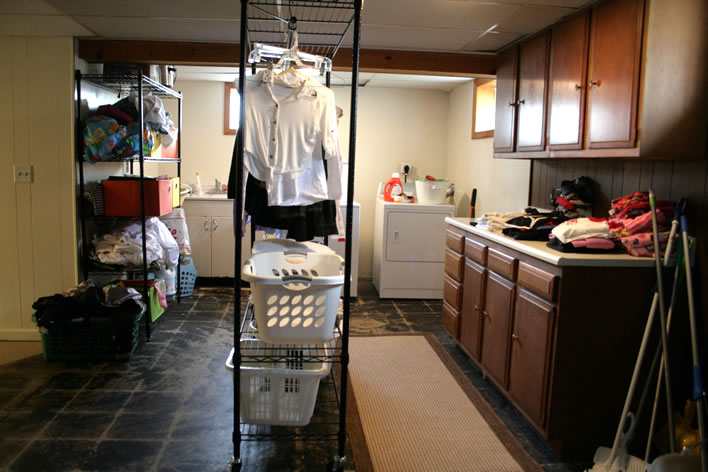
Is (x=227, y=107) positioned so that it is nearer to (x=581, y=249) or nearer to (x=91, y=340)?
(x=91, y=340)

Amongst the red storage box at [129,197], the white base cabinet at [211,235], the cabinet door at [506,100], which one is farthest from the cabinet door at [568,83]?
the white base cabinet at [211,235]

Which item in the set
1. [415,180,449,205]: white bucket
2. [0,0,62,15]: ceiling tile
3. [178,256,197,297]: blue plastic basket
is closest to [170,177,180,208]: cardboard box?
[178,256,197,297]: blue plastic basket

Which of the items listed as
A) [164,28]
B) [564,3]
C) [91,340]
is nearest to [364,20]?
[564,3]

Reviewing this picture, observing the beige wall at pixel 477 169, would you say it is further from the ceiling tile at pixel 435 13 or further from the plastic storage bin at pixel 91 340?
the plastic storage bin at pixel 91 340

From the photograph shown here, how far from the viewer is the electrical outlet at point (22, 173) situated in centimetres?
361

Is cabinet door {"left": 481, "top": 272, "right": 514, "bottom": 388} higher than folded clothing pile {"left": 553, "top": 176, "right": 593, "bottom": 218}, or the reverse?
folded clothing pile {"left": 553, "top": 176, "right": 593, "bottom": 218}

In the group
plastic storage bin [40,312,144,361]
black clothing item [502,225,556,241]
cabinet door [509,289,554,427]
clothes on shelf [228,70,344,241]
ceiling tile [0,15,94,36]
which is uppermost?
ceiling tile [0,15,94,36]

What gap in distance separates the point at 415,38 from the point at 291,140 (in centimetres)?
169

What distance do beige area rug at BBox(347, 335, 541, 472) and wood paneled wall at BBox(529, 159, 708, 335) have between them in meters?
1.07

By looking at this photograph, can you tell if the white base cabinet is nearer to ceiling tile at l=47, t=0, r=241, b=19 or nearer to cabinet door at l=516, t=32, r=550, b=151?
ceiling tile at l=47, t=0, r=241, b=19

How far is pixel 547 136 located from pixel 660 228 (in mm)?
942

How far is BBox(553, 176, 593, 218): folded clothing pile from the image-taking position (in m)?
2.99

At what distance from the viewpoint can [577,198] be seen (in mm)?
2988

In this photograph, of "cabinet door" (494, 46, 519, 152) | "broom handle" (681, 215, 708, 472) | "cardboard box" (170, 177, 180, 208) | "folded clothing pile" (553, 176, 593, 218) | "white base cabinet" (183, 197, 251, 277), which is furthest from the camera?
"white base cabinet" (183, 197, 251, 277)
